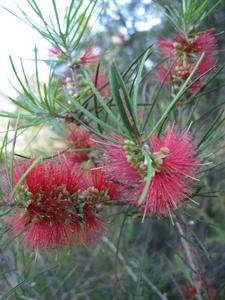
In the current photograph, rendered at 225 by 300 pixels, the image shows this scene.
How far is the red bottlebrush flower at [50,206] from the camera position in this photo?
1.62 ft

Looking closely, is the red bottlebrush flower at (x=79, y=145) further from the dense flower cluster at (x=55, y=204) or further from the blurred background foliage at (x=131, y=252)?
the dense flower cluster at (x=55, y=204)

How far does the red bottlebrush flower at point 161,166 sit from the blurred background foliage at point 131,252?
15cm

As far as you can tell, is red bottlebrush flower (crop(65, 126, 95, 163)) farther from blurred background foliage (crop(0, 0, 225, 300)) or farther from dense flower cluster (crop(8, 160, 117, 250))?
dense flower cluster (crop(8, 160, 117, 250))

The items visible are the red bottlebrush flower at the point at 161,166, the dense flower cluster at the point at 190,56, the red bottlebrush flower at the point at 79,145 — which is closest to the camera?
the red bottlebrush flower at the point at 161,166

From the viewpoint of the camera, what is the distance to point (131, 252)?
1163 mm

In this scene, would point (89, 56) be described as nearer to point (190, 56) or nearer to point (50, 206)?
point (190, 56)

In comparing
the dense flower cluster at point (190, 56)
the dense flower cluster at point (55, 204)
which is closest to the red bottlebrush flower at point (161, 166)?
the dense flower cluster at point (55, 204)

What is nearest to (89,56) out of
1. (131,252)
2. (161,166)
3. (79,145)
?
(79,145)

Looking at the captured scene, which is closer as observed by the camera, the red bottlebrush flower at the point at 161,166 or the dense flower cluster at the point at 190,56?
the red bottlebrush flower at the point at 161,166

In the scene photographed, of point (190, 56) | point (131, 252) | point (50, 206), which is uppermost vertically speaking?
point (190, 56)

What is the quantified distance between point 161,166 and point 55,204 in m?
0.18

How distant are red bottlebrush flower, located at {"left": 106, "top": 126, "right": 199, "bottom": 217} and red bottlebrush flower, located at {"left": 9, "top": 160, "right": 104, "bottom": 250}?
0.09 m

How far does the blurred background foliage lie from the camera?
79 cm

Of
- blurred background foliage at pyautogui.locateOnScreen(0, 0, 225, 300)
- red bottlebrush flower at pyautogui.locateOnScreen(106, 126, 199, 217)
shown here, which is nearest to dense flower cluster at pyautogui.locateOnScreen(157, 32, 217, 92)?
blurred background foliage at pyautogui.locateOnScreen(0, 0, 225, 300)
